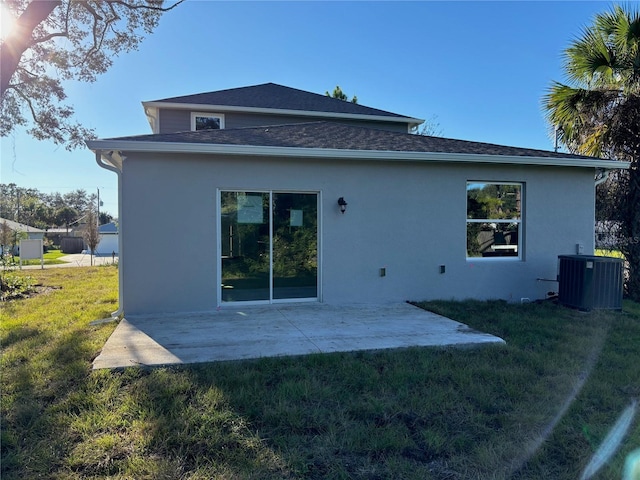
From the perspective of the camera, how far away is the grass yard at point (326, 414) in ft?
8.94

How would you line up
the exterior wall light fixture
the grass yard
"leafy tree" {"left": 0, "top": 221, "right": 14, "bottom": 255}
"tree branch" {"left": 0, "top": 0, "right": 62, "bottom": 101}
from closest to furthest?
the grass yard → the exterior wall light fixture → "tree branch" {"left": 0, "top": 0, "right": 62, "bottom": 101} → "leafy tree" {"left": 0, "top": 221, "right": 14, "bottom": 255}

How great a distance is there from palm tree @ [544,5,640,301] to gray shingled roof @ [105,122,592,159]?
1350 mm

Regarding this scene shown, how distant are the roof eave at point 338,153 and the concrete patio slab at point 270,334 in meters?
2.83

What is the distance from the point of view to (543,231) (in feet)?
28.7

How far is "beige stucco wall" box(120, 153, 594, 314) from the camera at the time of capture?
22.7ft

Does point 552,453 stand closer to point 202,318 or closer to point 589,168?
point 202,318

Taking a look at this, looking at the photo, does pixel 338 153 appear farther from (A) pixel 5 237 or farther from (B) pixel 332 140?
(A) pixel 5 237

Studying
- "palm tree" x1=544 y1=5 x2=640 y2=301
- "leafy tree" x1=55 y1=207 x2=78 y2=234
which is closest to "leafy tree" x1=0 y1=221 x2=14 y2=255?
"palm tree" x1=544 y1=5 x2=640 y2=301

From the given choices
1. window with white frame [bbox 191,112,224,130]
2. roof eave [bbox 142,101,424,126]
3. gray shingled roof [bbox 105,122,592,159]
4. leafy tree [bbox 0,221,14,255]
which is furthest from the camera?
leafy tree [bbox 0,221,14,255]

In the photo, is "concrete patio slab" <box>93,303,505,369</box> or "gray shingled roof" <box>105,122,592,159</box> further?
"gray shingled roof" <box>105,122,592,159</box>

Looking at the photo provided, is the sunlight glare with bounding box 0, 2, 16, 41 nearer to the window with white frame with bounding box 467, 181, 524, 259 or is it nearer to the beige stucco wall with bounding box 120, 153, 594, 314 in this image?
the beige stucco wall with bounding box 120, 153, 594, 314

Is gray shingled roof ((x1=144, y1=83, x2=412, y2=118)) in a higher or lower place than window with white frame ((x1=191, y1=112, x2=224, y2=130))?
Result: higher

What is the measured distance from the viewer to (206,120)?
11.8m

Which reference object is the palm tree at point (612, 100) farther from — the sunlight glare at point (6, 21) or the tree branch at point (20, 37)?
the sunlight glare at point (6, 21)
